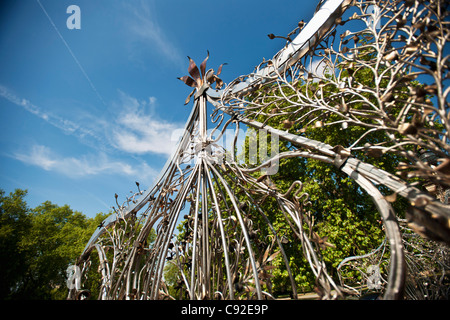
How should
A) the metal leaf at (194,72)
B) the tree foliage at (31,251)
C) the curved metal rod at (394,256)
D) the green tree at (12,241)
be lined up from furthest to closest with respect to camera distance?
1. the tree foliage at (31,251)
2. the green tree at (12,241)
3. the metal leaf at (194,72)
4. the curved metal rod at (394,256)

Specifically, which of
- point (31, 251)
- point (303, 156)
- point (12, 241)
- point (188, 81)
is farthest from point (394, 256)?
point (31, 251)

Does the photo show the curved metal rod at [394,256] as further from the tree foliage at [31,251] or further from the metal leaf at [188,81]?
the tree foliage at [31,251]

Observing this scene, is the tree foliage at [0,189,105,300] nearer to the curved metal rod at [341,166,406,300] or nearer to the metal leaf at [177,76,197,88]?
the metal leaf at [177,76,197,88]

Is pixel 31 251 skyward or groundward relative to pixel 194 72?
groundward

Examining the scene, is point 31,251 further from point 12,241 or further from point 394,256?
point 394,256

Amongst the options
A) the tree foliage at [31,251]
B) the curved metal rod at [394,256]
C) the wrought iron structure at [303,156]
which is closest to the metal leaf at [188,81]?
the wrought iron structure at [303,156]

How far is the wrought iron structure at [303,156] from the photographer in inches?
27.0

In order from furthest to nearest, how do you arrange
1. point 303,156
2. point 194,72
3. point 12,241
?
point 12,241 → point 194,72 → point 303,156

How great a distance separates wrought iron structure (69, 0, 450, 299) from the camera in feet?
2.25

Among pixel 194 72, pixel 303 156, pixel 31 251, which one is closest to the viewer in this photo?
pixel 303 156

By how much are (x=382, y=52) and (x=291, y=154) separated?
0.59m

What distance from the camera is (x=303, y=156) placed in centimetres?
111

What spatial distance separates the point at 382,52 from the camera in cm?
90
